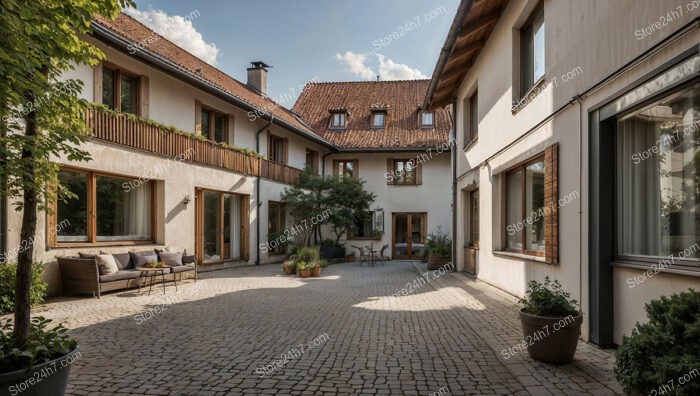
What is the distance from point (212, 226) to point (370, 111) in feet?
39.4

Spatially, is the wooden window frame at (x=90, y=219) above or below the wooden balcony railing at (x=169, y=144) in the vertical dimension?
below

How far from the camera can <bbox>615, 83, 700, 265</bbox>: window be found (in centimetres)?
421

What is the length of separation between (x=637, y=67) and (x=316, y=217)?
15839 millimetres

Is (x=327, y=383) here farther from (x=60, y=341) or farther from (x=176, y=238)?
(x=176, y=238)

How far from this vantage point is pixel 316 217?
64.6ft

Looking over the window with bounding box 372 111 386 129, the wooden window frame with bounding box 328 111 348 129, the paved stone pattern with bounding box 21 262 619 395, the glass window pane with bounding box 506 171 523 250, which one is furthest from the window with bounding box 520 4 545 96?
A: the wooden window frame with bounding box 328 111 348 129

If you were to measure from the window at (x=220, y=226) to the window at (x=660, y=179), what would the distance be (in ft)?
39.8

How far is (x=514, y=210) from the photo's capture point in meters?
9.66

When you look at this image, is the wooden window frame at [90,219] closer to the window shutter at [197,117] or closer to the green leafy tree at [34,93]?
the window shutter at [197,117]

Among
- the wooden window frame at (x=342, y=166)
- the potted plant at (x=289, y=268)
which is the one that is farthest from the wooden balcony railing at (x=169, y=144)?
the wooden window frame at (x=342, y=166)

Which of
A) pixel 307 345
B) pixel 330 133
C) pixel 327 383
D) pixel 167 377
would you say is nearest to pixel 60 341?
pixel 167 377

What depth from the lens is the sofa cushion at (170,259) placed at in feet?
38.2

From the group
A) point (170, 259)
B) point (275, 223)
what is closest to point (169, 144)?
point (170, 259)

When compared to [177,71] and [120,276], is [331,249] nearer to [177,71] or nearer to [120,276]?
[177,71]
